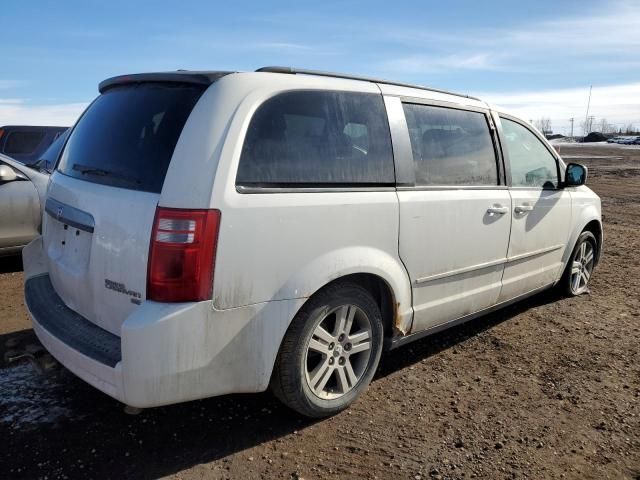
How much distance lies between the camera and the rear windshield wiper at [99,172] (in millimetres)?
2664

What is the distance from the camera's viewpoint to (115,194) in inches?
105

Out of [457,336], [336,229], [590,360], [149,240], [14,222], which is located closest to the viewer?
[149,240]

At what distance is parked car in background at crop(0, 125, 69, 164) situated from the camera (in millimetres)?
11336

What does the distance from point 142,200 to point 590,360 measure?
3348mm

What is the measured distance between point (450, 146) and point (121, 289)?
7.61 feet

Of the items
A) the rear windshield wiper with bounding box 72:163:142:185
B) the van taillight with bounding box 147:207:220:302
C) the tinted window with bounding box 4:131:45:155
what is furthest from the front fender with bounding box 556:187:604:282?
the tinted window with bounding box 4:131:45:155

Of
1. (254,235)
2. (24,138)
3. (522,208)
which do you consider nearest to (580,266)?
(522,208)

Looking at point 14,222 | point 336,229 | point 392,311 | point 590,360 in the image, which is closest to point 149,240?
point 336,229

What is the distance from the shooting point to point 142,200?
8.32ft

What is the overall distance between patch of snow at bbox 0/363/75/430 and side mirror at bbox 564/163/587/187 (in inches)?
167

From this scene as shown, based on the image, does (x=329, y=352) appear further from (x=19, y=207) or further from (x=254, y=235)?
(x=19, y=207)

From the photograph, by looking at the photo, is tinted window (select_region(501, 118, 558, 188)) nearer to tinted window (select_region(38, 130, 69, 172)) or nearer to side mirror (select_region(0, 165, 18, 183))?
side mirror (select_region(0, 165, 18, 183))

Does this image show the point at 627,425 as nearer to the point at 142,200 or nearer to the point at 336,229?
the point at 336,229

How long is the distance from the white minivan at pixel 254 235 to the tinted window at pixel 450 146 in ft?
0.05
